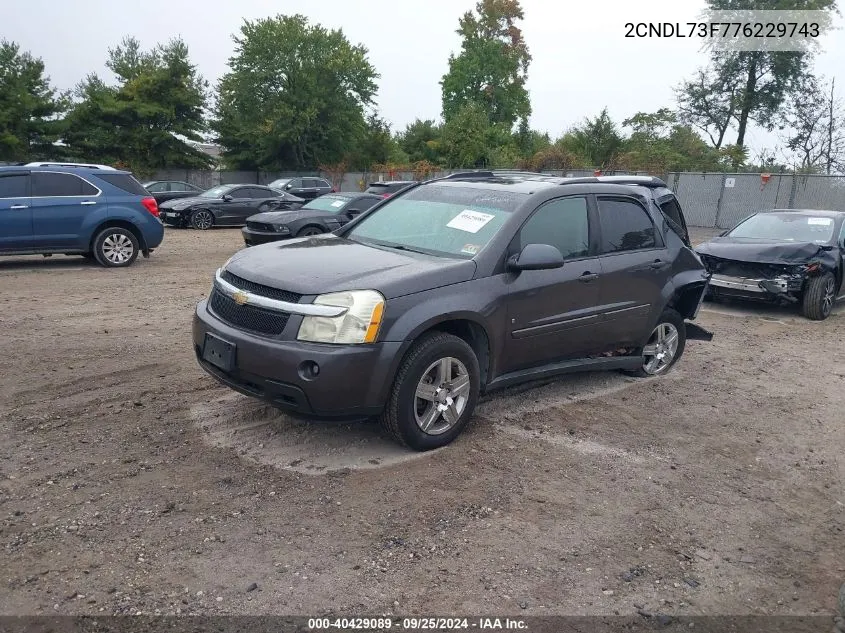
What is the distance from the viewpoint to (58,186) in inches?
433

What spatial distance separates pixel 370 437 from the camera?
4.79 m

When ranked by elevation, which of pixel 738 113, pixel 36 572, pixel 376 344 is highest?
pixel 738 113

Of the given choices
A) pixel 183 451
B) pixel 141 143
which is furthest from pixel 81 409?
pixel 141 143

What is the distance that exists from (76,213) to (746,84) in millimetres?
35250

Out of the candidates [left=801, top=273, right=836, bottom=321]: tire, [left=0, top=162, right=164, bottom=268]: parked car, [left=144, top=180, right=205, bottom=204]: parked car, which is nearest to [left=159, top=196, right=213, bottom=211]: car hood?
[left=144, top=180, right=205, bottom=204]: parked car

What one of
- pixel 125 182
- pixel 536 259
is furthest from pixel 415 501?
pixel 125 182

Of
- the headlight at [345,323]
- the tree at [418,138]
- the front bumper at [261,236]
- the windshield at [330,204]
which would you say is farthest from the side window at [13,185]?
the tree at [418,138]

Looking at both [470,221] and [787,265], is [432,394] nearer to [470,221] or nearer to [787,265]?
[470,221]

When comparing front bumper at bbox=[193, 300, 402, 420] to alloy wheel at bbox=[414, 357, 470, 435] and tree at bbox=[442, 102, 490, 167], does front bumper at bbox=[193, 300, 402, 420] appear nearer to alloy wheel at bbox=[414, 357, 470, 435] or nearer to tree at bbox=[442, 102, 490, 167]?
alloy wheel at bbox=[414, 357, 470, 435]

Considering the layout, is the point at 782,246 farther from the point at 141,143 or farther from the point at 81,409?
the point at 141,143

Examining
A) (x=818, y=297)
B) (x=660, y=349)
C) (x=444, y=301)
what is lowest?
(x=660, y=349)

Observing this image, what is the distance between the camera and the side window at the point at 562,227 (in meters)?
5.16

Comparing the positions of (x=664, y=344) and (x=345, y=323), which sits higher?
(x=345, y=323)

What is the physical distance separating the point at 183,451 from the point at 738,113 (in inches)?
1535
